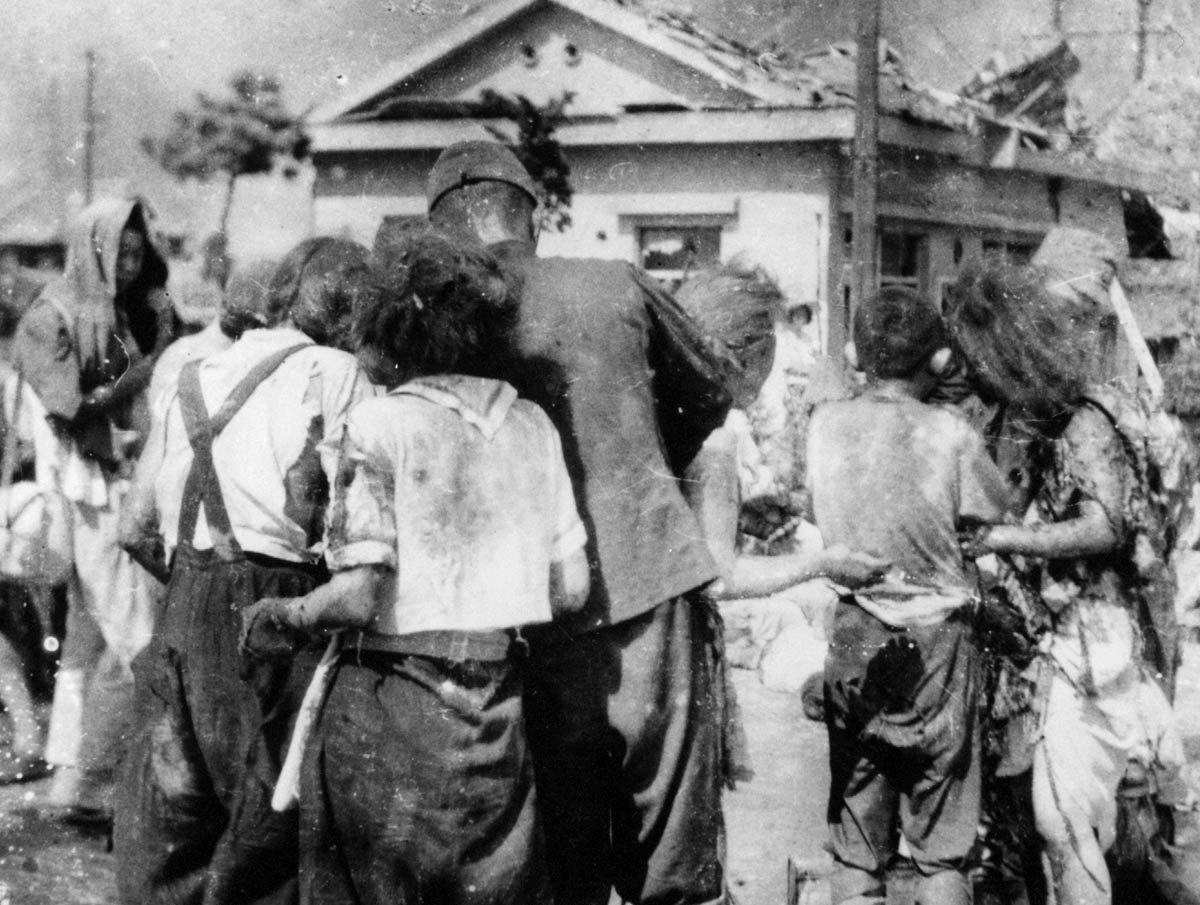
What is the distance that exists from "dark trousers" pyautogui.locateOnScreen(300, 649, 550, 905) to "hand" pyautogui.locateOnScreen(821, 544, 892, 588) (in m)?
1.13

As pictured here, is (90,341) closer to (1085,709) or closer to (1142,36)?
(1085,709)

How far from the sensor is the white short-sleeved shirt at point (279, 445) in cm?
336

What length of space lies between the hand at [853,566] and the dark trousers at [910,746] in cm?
17

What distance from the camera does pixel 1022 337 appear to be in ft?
12.1

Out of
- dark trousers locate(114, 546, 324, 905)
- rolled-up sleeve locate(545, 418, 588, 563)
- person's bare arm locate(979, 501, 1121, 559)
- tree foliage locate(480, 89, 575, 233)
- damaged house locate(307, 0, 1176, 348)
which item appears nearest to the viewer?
rolled-up sleeve locate(545, 418, 588, 563)

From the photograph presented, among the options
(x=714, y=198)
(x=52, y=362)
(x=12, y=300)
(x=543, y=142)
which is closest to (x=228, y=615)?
(x=52, y=362)

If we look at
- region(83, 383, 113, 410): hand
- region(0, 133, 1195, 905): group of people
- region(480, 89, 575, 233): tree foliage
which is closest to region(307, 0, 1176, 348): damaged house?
region(480, 89, 575, 233): tree foliage

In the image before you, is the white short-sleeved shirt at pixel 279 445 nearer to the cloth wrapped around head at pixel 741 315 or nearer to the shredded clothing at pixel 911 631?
the cloth wrapped around head at pixel 741 315

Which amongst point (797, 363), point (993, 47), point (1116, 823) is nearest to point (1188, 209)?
point (993, 47)

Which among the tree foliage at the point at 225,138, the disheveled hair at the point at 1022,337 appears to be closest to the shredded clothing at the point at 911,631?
the disheveled hair at the point at 1022,337

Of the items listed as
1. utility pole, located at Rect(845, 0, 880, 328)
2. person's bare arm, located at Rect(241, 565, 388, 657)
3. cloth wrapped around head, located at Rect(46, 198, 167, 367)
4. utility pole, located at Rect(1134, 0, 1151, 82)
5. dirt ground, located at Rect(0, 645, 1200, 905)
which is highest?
utility pole, located at Rect(1134, 0, 1151, 82)

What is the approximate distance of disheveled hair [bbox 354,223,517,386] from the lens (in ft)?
9.16

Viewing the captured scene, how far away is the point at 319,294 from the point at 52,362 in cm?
176

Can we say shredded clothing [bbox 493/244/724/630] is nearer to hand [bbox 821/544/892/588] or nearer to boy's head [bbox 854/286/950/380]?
hand [bbox 821/544/892/588]
